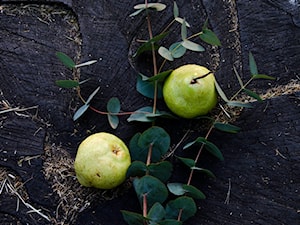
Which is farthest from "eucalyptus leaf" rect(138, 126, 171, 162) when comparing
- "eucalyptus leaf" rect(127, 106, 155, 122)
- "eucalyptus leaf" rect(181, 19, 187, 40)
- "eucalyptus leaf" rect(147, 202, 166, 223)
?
"eucalyptus leaf" rect(181, 19, 187, 40)

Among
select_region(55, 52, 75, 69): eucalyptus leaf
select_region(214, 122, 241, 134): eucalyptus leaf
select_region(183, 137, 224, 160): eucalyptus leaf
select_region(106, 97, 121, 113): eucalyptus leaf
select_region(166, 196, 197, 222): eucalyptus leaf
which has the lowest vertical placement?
select_region(166, 196, 197, 222): eucalyptus leaf

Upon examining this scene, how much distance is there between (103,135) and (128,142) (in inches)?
3.7

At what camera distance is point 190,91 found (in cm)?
215

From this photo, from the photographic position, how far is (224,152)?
2252mm

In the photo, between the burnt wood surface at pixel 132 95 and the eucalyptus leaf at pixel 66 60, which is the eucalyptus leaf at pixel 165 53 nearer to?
the burnt wood surface at pixel 132 95

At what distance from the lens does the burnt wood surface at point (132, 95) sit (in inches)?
88.1

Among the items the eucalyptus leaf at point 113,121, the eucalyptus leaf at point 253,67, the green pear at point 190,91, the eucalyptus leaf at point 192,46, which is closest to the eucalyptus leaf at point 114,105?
the eucalyptus leaf at point 113,121

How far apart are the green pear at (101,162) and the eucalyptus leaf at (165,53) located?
0.86ft

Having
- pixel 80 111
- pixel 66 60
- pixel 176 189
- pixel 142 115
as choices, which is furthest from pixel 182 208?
pixel 66 60

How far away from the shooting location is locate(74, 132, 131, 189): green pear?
7.13 feet

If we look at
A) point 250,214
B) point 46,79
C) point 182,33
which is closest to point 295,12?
point 182,33

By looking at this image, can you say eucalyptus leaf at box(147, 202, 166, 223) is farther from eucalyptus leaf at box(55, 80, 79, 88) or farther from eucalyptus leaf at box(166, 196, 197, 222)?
eucalyptus leaf at box(55, 80, 79, 88)

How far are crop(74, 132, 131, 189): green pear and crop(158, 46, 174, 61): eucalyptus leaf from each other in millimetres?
262

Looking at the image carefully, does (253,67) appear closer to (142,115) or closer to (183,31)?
(183,31)
